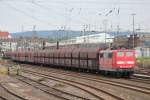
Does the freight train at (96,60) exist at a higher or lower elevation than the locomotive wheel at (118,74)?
higher

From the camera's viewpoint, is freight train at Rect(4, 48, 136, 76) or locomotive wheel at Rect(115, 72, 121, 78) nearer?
freight train at Rect(4, 48, 136, 76)

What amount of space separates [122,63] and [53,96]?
15.3 m

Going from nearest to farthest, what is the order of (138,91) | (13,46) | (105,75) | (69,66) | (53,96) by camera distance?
(53,96) → (138,91) → (105,75) → (69,66) → (13,46)

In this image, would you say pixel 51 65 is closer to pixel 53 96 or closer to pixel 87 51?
pixel 87 51

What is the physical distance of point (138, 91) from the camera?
902 inches

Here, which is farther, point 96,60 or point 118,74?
point 96,60

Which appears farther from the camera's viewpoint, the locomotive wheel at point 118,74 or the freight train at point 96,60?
the locomotive wheel at point 118,74

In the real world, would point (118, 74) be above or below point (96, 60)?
below

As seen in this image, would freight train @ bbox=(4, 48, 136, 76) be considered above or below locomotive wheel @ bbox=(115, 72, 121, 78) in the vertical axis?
above

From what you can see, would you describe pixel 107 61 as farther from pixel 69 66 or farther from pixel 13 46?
pixel 13 46

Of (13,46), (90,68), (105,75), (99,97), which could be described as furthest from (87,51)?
(13,46)

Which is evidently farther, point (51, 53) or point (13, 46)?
point (13, 46)

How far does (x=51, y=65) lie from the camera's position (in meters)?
67.3

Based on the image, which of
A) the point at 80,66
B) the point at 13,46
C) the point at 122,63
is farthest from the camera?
the point at 13,46
